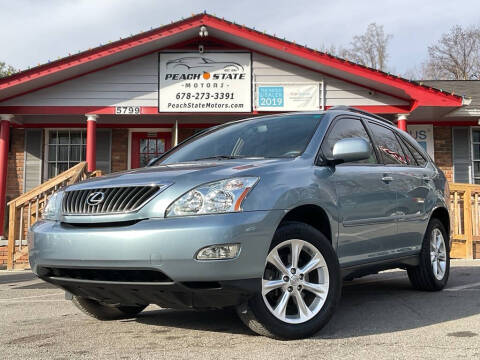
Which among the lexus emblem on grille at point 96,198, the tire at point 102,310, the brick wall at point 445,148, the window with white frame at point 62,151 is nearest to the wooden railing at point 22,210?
the window with white frame at point 62,151

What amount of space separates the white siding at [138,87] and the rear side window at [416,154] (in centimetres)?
623

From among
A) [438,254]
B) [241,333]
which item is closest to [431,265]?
[438,254]

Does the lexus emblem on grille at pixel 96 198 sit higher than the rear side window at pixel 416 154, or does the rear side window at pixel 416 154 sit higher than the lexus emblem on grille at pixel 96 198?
the rear side window at pixel 416 154

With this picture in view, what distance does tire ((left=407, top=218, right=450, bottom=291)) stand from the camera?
4.89 meters

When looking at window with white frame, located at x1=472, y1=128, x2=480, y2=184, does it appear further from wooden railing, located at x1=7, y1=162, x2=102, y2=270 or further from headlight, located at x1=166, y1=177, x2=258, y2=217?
headlight, located at x1=166, y1=177, x2=258, y2=217

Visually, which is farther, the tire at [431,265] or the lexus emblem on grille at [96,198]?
the tire at [431,265]

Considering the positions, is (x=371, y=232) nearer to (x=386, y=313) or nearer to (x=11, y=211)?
(x=386, y=313)

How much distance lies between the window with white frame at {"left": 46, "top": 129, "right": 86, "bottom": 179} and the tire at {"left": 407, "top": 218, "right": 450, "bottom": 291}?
9622mm

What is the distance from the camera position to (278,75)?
1134cm

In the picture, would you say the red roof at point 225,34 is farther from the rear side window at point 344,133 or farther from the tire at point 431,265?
the rear side window at point 344,133

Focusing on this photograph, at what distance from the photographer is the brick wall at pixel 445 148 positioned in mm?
12742

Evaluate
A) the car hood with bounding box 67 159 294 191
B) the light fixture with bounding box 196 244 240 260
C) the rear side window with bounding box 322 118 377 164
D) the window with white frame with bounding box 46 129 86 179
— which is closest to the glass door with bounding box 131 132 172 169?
the window with white frame with bounding box 46 129 86 179

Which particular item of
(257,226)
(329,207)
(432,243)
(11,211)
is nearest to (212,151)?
(329,207)

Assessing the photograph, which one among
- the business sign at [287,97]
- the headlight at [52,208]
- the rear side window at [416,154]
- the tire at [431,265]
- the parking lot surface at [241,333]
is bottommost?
the parking lot surface at [241,333]
